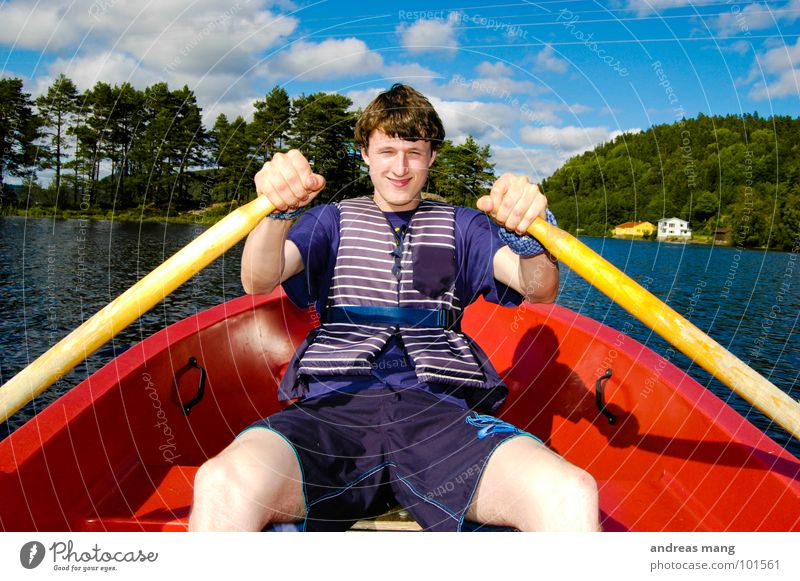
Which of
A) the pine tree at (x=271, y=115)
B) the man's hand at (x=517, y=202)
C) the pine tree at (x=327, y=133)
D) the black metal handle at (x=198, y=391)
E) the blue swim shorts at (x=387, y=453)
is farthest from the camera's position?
the pine tree at (x=271, y=115)

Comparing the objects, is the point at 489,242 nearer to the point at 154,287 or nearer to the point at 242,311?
the point at 154,287

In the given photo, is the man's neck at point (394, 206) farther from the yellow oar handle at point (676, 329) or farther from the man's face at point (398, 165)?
the yellow oar handle at point (676, 329)

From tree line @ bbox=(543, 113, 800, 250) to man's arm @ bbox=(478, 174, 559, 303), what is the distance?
17.7 feet

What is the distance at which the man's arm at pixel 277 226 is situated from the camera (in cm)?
222

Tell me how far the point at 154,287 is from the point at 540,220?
148cm

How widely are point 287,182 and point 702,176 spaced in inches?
1209

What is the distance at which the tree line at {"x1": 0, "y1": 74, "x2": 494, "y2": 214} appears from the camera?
4.88 m

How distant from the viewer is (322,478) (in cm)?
195

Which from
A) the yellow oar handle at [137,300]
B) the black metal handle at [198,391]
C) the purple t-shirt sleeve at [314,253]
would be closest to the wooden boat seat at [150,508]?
the black metal handle at [198,391]

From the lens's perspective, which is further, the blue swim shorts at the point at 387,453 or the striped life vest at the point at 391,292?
the striped life vest at the point at 391,292

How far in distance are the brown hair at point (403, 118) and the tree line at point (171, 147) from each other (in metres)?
0.41

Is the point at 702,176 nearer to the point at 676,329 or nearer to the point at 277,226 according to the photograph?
the point at 676,329

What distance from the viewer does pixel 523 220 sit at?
7.54ft

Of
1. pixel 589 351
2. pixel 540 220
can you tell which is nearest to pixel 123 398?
pixel 540 220
